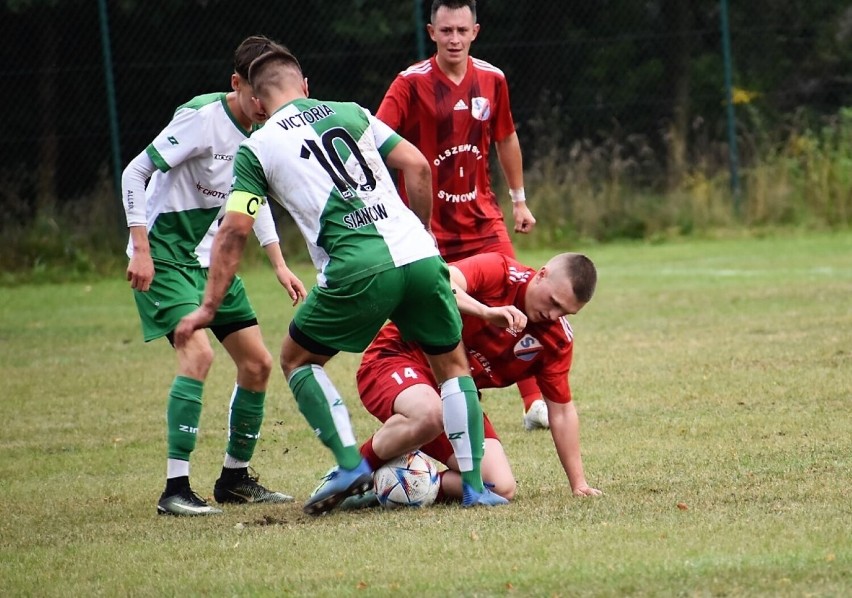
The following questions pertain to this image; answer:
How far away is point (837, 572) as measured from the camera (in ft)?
14.0

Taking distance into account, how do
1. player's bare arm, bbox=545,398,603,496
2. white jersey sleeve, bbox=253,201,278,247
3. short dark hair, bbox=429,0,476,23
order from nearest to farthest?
1. player's bare arm, bbox=545,398,603,496
2. white jersey sleeve, bbox=253,201,278,247
3. short dark hair, bbox=429,0,476,23

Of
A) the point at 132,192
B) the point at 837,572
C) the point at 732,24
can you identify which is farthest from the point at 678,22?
the point at 837,572

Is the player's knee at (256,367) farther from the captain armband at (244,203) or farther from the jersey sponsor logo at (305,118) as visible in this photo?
the jersey sponsor logo at (305,118)

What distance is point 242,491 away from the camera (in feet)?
21.0

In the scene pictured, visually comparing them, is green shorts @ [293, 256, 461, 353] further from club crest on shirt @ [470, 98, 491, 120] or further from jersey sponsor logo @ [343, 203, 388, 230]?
club crest on shirt @ [470, 98, 491, 120]

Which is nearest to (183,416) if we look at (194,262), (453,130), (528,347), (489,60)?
(194,262)

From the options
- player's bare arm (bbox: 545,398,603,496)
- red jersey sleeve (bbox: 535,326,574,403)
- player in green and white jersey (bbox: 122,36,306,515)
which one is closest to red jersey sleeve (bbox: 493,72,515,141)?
player in green and white jersey (bbox: 122,36,306,515)

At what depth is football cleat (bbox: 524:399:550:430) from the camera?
7738mm

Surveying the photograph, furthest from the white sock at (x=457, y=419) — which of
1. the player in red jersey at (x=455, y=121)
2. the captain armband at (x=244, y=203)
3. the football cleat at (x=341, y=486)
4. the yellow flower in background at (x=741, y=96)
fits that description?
A: the yellow flower in background at (x=741, y=96)

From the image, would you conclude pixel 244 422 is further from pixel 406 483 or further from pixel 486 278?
pixel 486 278

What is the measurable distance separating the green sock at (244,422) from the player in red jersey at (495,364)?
23.6 inches

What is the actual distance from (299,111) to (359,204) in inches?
16.6

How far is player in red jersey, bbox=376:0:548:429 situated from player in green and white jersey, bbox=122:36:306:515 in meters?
1.57

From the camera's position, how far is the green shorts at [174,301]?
21.0 feet
